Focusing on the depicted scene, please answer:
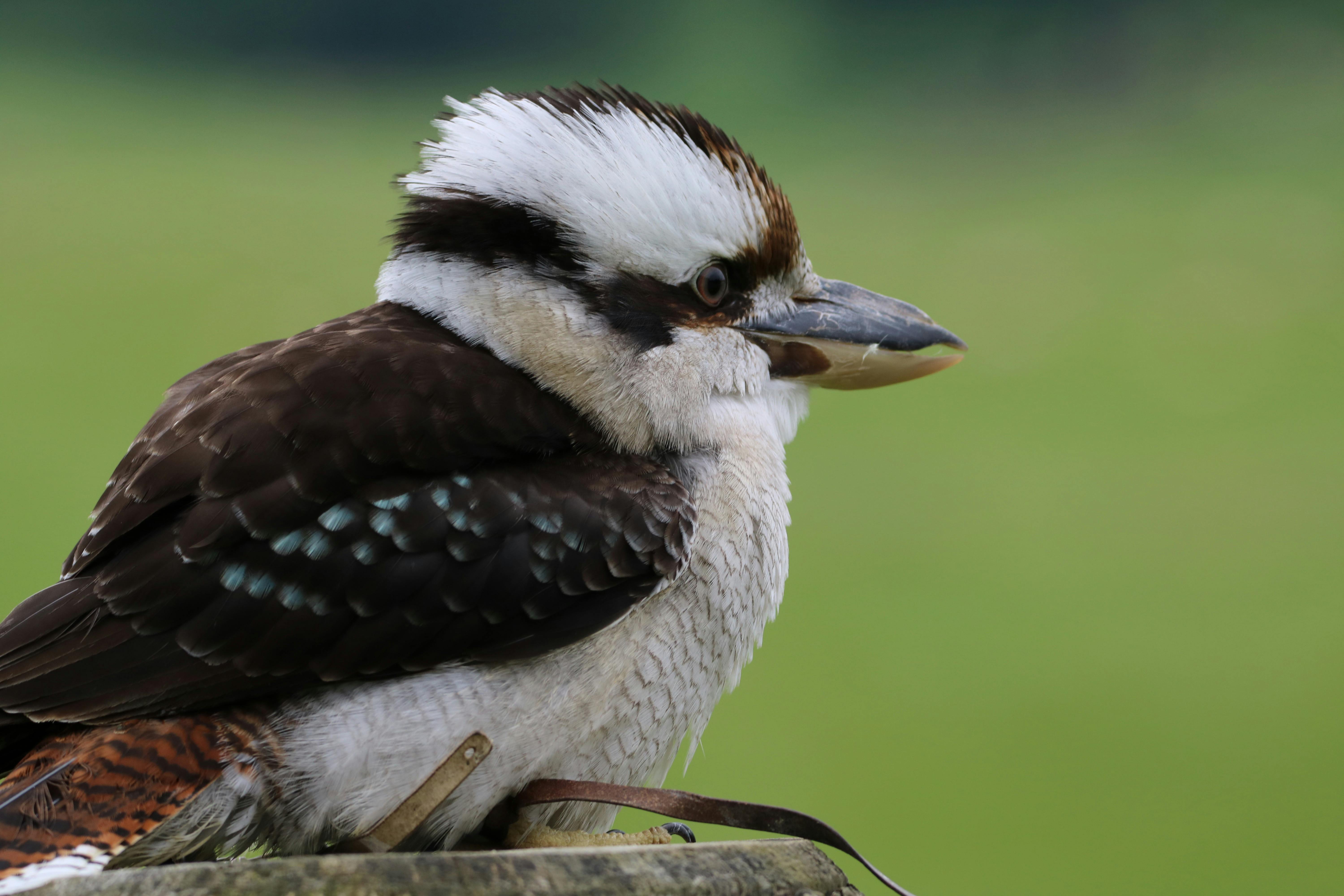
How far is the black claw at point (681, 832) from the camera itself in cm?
117

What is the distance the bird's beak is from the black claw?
1.55ft

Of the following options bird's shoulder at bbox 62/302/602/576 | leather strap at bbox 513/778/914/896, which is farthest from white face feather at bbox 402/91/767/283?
leather strap at bbox 513/778/914/896

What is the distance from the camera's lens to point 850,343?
1273 millimetres

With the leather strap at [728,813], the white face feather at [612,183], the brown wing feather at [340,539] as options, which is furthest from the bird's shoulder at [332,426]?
the leather strap at [728,813]

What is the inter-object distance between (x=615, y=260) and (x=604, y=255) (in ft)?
0.04

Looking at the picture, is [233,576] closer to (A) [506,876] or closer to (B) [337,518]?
(B) [337,518]

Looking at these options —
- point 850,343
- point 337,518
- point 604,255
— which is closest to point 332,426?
point 337,518

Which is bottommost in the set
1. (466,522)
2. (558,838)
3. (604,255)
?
(558,838)

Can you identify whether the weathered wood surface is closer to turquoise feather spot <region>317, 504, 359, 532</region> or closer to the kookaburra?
the kookaburra

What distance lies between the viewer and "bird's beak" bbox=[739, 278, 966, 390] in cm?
126

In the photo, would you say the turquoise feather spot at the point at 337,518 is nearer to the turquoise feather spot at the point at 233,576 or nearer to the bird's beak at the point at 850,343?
the turquoise feather spot at the point at 233,576

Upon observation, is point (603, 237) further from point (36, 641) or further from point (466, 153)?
point (36, 641)

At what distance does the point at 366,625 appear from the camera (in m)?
0.96

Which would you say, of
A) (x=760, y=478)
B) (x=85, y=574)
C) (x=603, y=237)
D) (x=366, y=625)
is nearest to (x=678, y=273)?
(x=603, y=237)
